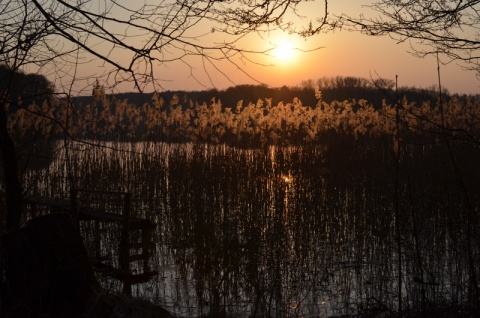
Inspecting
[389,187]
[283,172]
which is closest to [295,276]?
[389,187]

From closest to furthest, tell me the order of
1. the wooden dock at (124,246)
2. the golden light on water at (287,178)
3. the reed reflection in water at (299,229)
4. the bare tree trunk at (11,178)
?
the bare tree trunk at (11,178)
the reed reflection in water at (299,229)
the wooden dock at (124,246)
the golden light on water at (287,178)

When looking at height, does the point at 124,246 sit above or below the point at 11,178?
below

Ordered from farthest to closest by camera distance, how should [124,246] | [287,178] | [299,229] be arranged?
[287,178] → [299,229] → [124,246]

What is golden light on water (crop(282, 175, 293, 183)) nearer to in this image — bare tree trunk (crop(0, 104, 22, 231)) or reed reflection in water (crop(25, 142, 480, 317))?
reed reflection in water (crop(25, 142, 480, 317))

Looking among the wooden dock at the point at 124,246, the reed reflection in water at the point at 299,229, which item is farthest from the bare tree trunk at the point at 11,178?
the wooden dock at the point at 124,246

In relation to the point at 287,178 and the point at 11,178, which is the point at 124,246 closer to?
the point at 11,178

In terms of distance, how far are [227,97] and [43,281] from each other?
28.5 meters

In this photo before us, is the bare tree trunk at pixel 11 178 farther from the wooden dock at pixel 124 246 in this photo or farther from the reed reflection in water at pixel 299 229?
the wooden dock at pixel 124 246

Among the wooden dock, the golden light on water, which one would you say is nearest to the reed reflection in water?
the golden light on water

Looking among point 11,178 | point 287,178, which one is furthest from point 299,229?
point 11,178

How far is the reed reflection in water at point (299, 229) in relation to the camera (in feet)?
17.4

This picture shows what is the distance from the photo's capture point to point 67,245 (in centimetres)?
372

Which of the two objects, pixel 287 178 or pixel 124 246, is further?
pixel 287 178

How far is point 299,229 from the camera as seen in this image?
766 cm
